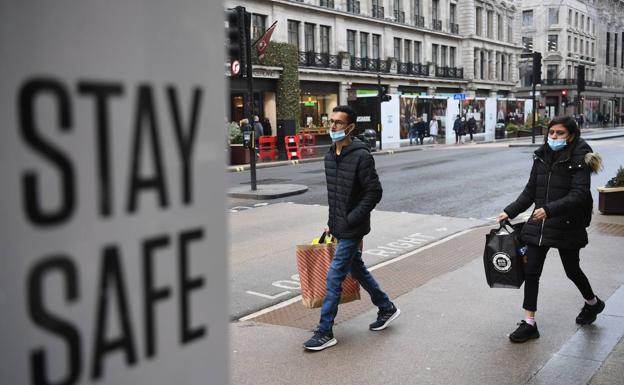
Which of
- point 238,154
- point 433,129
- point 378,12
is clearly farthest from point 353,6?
point 238,154

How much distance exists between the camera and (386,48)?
48688 mm

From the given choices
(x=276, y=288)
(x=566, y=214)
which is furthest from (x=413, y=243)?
(x=566, y=214)

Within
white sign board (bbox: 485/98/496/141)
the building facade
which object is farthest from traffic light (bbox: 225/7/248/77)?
white sign board (bbox: 485/98/496/141)

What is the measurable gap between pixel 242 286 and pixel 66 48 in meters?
6.08

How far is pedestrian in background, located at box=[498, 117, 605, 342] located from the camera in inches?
190

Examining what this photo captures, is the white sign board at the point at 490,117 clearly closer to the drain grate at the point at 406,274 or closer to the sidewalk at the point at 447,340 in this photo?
the drain grate at the point at 406,274

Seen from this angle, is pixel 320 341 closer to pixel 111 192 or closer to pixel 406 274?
pixel 406 274

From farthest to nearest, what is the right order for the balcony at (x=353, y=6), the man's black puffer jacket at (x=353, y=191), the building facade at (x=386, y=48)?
the balcony at (x=353, y=6), the building facade at (x=386, y=48), the man's black puffer jacket at (x=353, y=191)

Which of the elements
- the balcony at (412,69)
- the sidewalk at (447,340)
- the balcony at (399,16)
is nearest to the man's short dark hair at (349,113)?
the sidewalk at (447,340)

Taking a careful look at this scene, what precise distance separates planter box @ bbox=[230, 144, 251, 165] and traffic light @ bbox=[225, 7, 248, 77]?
9121mm

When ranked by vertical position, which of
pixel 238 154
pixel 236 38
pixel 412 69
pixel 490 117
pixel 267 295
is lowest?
pixel 267 295

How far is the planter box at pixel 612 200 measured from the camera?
1088 cm

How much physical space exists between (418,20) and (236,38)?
4170 cm

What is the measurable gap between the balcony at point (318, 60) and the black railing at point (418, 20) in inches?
502
